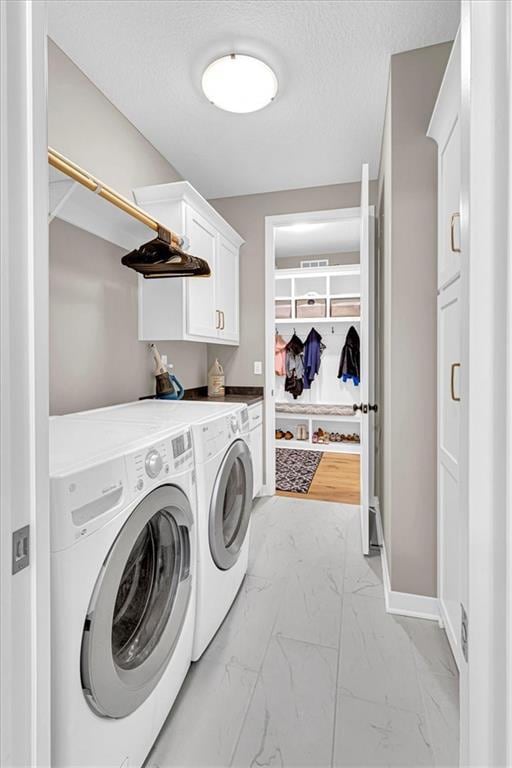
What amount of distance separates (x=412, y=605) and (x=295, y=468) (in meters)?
2.43

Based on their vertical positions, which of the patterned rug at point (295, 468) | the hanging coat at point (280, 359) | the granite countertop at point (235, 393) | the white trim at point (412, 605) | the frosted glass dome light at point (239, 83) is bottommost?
the white trim at point (412, 605)

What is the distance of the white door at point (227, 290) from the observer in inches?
114

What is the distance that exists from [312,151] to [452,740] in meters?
3.03

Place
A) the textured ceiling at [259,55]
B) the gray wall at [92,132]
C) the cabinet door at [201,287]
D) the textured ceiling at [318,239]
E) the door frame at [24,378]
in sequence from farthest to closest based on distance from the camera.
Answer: the textured ceiling at [318,239] < the cabinet door at [201,287] < the gray wall at [92,132] < the textured ceiling at [259,55] < the door frame at [24,378]

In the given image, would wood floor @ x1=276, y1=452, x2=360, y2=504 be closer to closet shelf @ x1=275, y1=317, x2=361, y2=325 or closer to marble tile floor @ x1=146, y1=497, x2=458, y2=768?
marble tile floor @ x1=146, y1=497, x2=458, y2=768

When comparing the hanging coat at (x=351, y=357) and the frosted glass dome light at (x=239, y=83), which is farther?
the hanging coat at (x=351, y=357)

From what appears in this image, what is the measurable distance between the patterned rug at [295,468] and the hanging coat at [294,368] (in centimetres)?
81

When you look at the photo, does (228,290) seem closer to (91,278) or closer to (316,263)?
(91,278)

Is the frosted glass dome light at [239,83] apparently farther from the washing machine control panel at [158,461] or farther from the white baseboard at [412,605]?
the white baseboard at [412,605]

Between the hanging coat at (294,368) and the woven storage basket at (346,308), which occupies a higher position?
the woven storage basket at (346,308)

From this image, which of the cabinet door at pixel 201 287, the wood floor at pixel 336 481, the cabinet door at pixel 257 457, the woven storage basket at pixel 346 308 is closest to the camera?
the cabinet door at pixel 201 287

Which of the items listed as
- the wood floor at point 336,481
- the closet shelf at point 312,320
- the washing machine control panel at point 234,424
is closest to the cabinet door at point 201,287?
the washing machine control panel at point 234,424

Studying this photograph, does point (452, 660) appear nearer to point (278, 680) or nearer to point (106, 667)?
point (278, 680)

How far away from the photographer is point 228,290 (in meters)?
3.10
